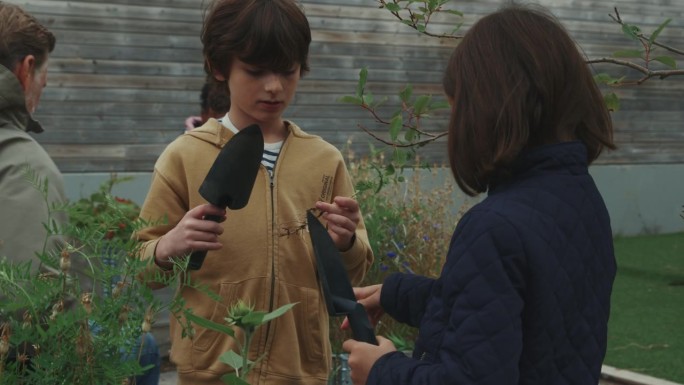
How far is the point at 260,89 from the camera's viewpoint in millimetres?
2752

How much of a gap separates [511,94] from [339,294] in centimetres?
52

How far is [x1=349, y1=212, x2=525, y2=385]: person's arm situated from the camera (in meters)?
1.89

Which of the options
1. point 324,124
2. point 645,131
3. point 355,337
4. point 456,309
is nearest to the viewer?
point 456,309

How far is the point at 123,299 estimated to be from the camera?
2.10 meters

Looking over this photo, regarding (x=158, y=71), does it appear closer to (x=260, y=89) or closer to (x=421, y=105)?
(x=421, y=105)

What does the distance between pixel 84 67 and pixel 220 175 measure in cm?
753

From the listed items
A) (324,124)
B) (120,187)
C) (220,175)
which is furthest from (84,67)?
(220,175)

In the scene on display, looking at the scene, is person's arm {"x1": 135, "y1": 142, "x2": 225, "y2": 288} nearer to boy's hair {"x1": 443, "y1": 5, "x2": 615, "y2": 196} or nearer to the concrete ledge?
boy's hair {"x1": 443, "y1": 5, "x2": 615, "y2": 196}

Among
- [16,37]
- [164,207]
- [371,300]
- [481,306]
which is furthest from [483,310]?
[16,37]

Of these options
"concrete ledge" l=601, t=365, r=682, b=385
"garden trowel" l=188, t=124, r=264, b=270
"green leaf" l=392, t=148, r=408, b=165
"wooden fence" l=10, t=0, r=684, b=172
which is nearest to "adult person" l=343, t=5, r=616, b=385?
"garden trowel" l=188, t=124, r=264, b=270

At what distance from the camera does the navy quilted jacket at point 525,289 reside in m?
1.90

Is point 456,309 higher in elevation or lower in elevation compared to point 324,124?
higher

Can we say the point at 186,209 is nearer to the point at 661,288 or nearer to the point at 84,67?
the point at 84,67

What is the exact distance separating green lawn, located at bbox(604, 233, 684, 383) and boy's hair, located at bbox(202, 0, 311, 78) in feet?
14.4
